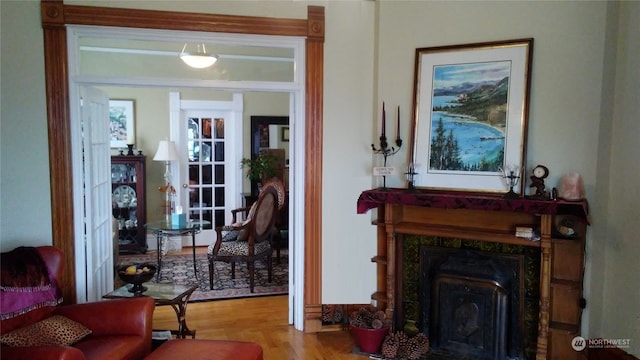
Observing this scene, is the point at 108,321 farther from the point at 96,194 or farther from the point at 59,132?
the point at 59,132

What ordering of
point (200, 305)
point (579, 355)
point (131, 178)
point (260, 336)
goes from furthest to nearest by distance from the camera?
point (131, 178) < point (200, 305) < point (260, 336) < point (579, 355)

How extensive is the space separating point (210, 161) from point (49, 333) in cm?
440

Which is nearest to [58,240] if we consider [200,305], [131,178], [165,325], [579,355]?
[165,325]

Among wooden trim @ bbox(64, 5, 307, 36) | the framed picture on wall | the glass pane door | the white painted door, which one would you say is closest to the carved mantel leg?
wooden trim @ bbox(64, 5, 307, 36)

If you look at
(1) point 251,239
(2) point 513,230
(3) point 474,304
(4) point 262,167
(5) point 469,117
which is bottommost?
(3) point 474,304

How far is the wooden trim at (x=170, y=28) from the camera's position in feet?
10.8

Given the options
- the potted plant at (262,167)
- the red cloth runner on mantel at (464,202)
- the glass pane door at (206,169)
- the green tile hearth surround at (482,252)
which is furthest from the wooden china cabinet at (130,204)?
the green tile hearth surround at (482,252)

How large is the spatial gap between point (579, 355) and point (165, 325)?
307 cm

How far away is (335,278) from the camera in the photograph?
379cm

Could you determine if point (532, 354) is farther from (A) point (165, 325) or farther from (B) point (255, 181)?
(B) point (255, 181)

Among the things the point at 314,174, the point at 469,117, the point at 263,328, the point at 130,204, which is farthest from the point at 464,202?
the point at 130,204

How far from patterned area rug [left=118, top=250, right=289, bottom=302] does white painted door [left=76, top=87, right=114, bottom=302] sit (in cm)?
99

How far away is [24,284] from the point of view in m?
2.57

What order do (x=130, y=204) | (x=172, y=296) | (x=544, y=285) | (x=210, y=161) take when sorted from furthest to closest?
(x=210, y=161)
(x=130, y=204)
(x=172, y=296)
(x=544, y=285)
